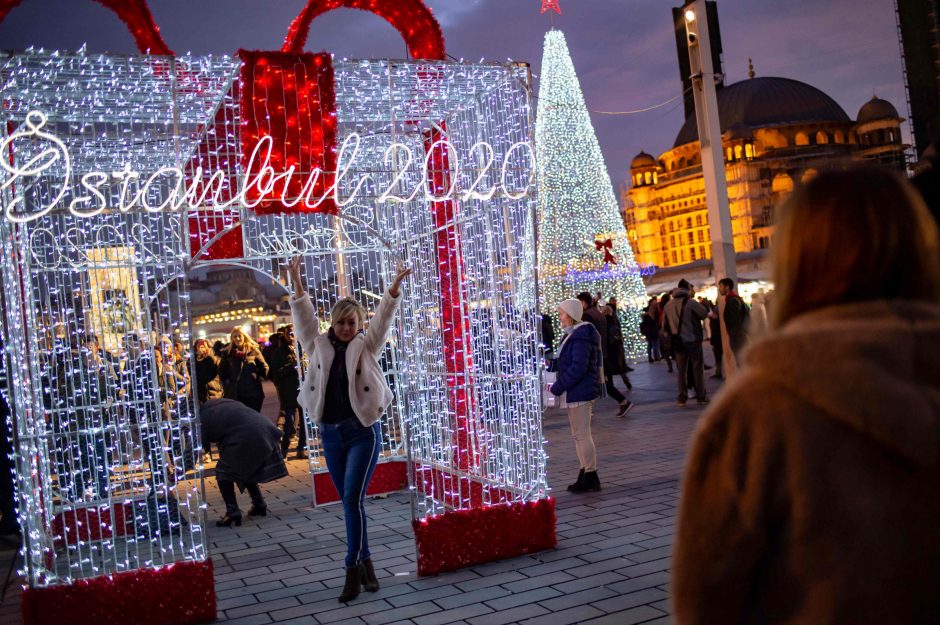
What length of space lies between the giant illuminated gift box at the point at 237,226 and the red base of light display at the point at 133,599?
0.04ft

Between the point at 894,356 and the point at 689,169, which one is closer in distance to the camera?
the point at 894,356

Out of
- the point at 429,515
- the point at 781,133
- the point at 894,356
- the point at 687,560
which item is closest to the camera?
the point at 894,356

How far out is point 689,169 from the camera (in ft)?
282

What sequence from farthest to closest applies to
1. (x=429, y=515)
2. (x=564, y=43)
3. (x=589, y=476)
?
(x=564, y=43) < (x=589, y=476) < (x=429, y=515)

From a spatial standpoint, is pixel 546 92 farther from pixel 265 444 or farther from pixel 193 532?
pixel 193 532

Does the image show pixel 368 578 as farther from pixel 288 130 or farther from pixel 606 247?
pixel 606 247

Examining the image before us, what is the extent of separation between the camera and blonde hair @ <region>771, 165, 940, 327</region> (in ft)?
5.25

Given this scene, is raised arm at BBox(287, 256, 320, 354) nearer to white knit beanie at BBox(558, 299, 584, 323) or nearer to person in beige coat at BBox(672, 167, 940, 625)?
white knit beanie at BBox(558, 299, 584, 323)

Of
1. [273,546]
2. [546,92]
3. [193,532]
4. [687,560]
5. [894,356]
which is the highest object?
[546,92]

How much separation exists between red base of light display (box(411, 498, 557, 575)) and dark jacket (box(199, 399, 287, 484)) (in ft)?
8.70

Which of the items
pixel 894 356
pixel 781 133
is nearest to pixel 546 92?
pixel 894 356

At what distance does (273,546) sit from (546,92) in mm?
17398

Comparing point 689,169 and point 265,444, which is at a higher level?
point 689,169

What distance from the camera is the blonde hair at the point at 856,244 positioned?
160 cm
